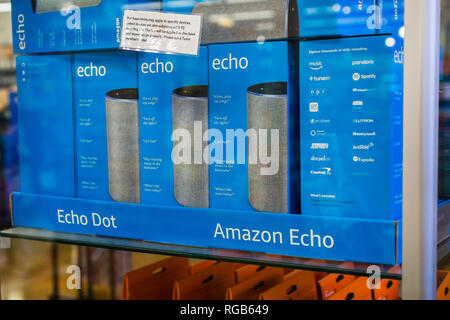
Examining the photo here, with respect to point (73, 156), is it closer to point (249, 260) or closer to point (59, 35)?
point (59, 35)

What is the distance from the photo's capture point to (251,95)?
3.76 ft

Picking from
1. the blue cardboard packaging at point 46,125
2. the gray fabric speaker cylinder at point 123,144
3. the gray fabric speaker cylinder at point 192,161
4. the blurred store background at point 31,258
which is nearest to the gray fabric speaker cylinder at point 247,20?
the gray fabric speaker cylinder at point 192,161

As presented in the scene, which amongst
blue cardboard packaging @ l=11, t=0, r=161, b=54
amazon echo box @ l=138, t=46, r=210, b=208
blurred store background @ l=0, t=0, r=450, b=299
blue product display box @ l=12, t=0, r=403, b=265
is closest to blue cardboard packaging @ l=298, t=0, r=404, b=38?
blue product display box @ l=12, t=0, r=403, b=265

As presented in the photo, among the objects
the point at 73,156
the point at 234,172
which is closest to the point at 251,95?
Result: the point at 234,172

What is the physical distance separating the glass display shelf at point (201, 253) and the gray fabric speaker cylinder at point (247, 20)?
459mm

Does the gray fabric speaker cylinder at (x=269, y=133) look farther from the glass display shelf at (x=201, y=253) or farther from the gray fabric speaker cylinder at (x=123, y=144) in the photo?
the gray fabric speaker cylinder at (x=123, y=144)

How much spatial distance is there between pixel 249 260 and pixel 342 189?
25 centimetres

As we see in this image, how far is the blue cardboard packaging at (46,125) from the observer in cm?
137

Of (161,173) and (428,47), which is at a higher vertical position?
(428,47)

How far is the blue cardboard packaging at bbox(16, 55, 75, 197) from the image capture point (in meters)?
1.37

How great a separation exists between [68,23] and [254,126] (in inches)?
22.0

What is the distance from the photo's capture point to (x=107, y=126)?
1.32 metres
